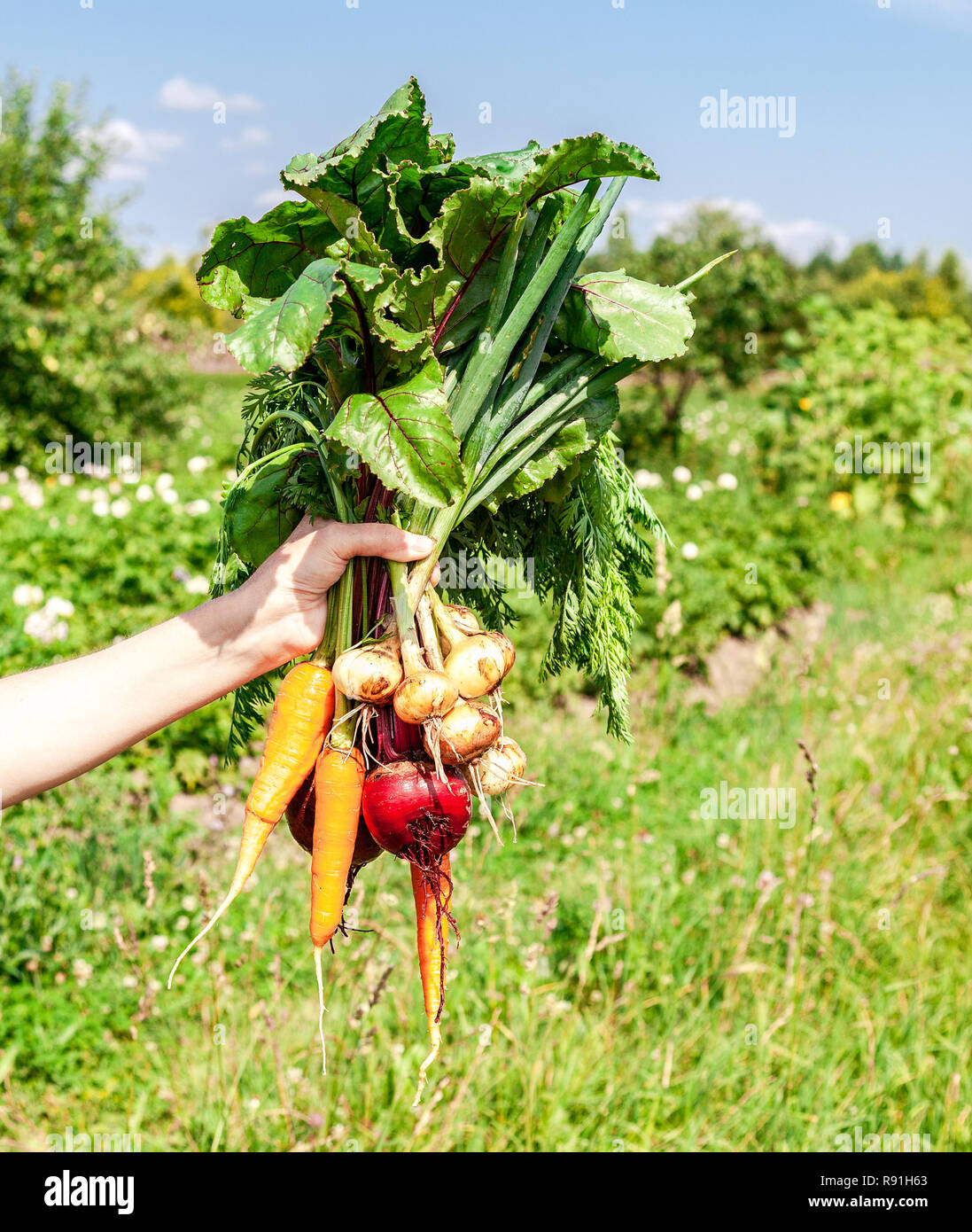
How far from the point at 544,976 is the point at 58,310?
8581 mm

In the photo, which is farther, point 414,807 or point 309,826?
point 309,826

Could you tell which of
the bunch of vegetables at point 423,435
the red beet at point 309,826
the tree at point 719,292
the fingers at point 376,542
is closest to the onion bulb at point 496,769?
the bunch of vegetables at point 423,435

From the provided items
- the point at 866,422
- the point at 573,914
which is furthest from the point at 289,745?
the point at 866,422

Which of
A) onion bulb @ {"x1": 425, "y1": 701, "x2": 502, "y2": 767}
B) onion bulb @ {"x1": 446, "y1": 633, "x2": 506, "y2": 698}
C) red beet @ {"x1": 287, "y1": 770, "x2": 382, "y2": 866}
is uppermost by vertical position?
onion bulb @ {"x1": 446, "y1": 633, "x2": 506, "y2": 698}

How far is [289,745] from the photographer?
1.72m

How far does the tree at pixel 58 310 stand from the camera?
8469mm

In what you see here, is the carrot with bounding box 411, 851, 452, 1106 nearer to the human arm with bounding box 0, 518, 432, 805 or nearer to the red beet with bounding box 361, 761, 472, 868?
the red beet with bounding box 361, 761, 472, 868

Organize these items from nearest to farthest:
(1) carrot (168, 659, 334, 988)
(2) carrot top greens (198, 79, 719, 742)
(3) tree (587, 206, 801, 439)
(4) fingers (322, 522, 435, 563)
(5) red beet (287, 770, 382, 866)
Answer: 1. (2) carrot top greens (198, 79, 719, 742)
2. (4) fingers (322, 522, 435, 563)
3. (1) carrot (168, 659, 334, 988)
4. (5) red beet (287, 770, 382, 866)
5. (3) tree (587, 206, 801, 439)

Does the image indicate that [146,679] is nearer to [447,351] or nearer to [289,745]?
[289,745]

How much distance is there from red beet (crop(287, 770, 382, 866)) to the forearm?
0.28 m

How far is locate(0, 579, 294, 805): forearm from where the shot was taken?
64.4 inches

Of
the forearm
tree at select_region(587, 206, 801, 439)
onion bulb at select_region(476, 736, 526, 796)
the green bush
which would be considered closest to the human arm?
the forearm

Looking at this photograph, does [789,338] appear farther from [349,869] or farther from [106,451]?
[349,869]
